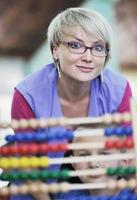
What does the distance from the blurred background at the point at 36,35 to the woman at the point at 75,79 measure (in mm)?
2129

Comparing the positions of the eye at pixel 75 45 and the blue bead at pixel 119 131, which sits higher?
the eye at pixel 75 45

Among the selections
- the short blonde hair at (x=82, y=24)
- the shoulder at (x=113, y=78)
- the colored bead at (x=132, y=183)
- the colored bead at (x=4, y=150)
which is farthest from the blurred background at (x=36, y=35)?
the colored bead at (x=132, y=183)

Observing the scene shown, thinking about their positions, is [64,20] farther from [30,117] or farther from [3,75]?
[3,75]

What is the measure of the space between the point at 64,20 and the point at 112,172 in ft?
1.30

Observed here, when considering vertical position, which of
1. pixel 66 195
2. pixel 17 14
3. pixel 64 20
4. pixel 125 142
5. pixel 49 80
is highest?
pixel 17 14

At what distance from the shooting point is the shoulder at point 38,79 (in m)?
1.49

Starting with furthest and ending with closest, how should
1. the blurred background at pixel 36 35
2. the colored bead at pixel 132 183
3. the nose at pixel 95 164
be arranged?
1. the blurred background at pixel 36 35
2. the nose at pixel 95 164
3. the colored bead at pixel 132 183

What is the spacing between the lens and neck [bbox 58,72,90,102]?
1.49 m

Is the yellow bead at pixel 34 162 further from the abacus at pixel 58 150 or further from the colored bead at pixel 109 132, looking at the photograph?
the colored bead at pixel 109 132

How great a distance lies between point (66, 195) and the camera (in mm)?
1392

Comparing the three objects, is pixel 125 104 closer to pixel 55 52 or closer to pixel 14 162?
pixel 55 52

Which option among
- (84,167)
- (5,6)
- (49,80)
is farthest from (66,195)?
(5,6)

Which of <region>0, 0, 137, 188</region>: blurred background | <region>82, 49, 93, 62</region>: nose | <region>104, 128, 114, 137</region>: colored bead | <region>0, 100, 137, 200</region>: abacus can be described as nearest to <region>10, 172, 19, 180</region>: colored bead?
<region>0, 100, 137, 200</region>: abacus

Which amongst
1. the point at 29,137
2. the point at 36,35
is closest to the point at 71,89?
the point at 29,137
